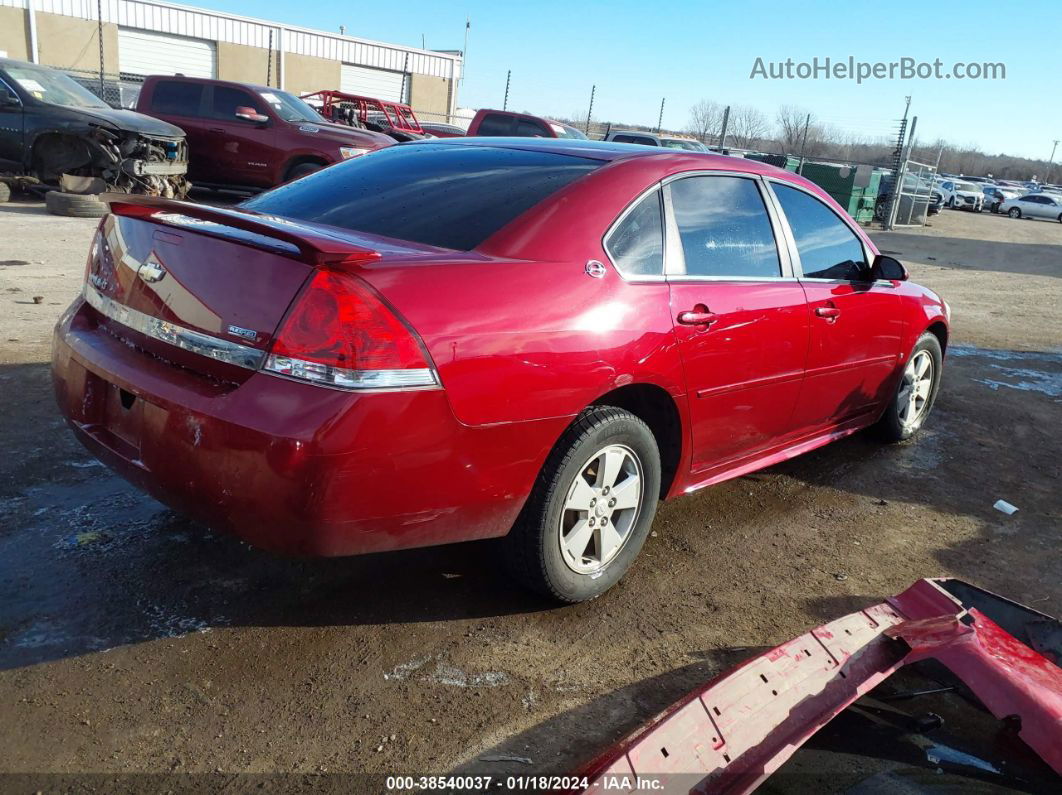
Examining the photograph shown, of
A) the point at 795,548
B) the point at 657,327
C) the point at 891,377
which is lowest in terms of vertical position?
the point at 795,548

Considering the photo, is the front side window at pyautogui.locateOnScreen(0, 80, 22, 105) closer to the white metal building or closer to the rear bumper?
the rear bumper

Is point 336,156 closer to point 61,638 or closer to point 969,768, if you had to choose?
point 61,638

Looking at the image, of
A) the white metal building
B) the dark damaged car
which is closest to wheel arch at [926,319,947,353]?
the dark damaged car

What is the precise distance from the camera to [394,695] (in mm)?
2570

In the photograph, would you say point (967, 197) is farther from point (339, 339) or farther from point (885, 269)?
point (339, 339)

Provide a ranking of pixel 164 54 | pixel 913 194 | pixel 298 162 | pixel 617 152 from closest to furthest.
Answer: pixel 617 152
pixel 298 162
pixel 913 194
pixel 164 54

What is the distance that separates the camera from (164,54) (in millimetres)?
33969

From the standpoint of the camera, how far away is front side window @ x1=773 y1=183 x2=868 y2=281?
4082 mm

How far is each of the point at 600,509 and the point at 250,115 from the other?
11625 mm

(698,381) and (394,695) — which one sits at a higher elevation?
(698,381)

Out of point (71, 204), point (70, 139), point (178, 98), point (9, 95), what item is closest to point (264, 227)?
point (71, 204)

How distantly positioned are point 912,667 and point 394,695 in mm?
1716

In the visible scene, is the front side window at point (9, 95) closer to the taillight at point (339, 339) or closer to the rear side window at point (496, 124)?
the rear side window at point (496, 124)

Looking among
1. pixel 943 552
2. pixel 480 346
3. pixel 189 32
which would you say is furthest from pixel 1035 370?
pixel 189 32
